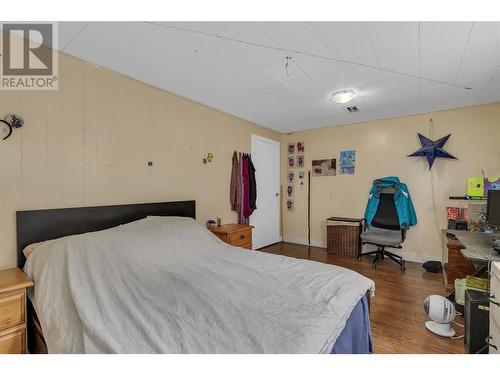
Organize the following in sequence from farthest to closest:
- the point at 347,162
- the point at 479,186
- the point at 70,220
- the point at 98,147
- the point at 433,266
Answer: the point at 347,162, the point at 433,266, the point at 479,186, the point at 98,147, the point at 70,220

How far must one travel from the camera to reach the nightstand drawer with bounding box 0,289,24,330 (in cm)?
143

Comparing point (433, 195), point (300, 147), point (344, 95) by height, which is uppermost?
point (344, 95)

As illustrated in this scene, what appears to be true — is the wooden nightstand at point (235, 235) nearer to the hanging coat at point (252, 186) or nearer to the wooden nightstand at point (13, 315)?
the hanging coat at point (252, 186)

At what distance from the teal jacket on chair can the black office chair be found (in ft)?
0.18

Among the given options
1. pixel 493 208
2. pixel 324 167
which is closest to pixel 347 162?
pixel 324 167

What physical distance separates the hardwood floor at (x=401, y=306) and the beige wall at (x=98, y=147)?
232 centimetres

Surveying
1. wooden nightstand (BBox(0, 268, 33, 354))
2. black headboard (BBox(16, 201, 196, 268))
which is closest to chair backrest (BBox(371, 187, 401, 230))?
black headboard (BBox(16, 201, 196, 268))

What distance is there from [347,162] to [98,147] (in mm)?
3888

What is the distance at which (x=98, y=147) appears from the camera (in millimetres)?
2258

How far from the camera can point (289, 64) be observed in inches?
88.7

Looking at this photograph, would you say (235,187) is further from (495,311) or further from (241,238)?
(495,311)

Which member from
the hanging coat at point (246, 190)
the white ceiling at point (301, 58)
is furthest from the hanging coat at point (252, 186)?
the white ceiling at point (301, 58)

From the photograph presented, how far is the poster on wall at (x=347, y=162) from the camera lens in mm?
4331

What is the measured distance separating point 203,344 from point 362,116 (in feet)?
13.1
